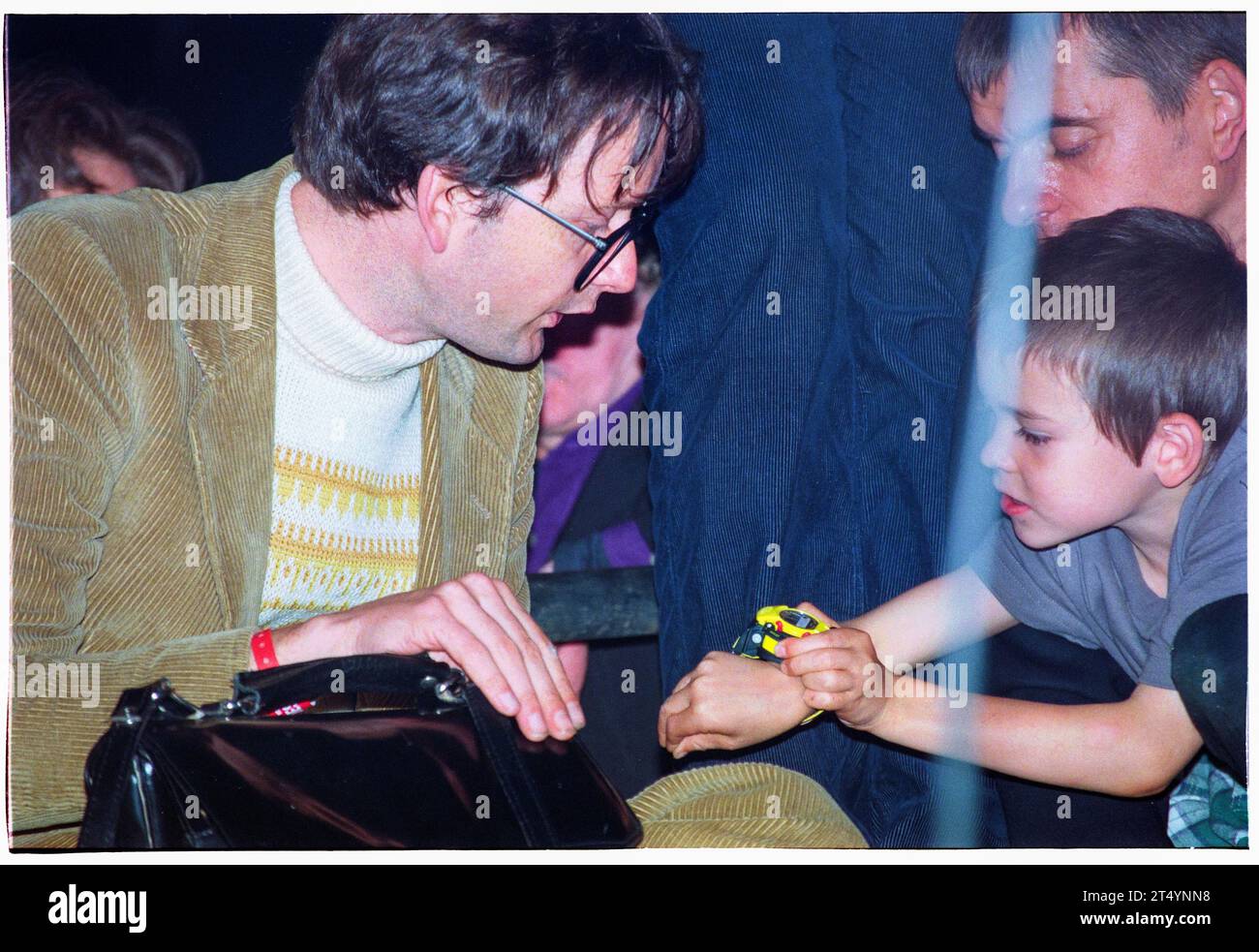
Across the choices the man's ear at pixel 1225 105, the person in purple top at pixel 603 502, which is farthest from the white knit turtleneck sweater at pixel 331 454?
the man's ear at pixel 1225 105

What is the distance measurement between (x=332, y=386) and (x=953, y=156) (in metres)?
0.67

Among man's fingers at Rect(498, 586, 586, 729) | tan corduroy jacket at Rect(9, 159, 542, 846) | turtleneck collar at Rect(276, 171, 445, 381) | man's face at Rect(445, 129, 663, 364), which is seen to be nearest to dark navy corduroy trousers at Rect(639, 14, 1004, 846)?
man's face at Rect(445, 129, 663, 364)

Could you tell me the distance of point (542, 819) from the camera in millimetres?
1141

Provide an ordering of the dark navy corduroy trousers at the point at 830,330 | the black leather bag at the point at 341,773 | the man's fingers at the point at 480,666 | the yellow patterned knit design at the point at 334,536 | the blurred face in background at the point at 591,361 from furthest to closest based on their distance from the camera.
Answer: the blurred face in background at the point at 591,361
the dark navy corduroy trousers at the point at 830,330
the yellow patterned knit design at the point at 334,536
the man's fingers at the point at 480,666
the black leather bag at the point at 341,773

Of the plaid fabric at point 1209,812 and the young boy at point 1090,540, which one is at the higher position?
the young boy at point 1090,540

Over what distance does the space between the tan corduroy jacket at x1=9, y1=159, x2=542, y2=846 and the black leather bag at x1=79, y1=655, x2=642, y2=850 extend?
0.09 meters

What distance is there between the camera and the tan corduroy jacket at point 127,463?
3.78 feet

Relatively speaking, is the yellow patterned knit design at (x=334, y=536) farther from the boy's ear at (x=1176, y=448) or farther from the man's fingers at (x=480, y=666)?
the boy's ear at (x=1176, y=448)

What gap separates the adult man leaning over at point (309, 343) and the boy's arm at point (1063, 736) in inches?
15.5

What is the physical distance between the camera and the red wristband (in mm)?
1172

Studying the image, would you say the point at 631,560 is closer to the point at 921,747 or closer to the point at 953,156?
the point at 921,747

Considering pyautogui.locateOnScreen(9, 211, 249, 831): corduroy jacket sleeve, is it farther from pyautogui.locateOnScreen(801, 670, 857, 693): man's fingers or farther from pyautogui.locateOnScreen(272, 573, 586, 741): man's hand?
pyautogui.locateOnScreen(801, 670, 857, 693): man's fingers

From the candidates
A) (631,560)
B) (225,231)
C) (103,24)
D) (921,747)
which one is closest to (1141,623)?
(921,747)

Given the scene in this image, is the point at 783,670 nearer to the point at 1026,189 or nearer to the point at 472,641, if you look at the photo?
the point at 472,641
